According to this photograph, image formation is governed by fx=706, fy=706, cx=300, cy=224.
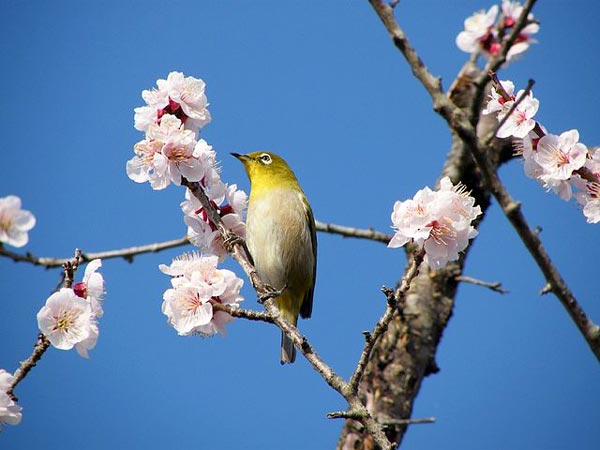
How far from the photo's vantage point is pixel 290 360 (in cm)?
564

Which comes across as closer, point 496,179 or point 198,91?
point 496,179

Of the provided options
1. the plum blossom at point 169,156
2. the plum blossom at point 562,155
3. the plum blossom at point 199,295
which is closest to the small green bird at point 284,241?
the plum blossom at point 169,156

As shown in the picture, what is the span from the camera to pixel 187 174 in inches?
163

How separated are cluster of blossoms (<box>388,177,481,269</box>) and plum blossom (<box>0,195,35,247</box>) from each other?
69.0 inches

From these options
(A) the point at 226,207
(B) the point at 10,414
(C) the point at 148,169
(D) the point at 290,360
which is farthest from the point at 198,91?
(D) the point at 290,360

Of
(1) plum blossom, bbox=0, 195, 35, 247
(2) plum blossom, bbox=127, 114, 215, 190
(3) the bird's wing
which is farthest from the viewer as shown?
(3) the bird's wing

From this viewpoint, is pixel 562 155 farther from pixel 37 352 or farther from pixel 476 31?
pixel 476 31

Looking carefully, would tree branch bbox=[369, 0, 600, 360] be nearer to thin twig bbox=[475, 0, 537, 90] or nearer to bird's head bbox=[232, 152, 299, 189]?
thin twig bbox=[475, 0, 537, 90]

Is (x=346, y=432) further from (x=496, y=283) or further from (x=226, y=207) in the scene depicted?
(x=226, y=207)

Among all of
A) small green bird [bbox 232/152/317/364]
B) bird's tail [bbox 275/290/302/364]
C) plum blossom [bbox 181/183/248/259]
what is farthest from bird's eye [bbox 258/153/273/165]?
plum blossom [bbox 181/183/248/259]

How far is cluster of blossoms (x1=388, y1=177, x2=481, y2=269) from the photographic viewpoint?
339cm

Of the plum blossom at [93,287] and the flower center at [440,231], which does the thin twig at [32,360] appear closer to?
the plum blossom at [93,287]

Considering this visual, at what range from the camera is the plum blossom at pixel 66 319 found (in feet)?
11.4

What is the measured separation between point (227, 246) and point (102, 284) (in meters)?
0.91
